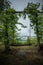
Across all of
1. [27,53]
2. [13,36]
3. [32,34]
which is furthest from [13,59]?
[32,34]

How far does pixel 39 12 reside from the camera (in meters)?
7.77

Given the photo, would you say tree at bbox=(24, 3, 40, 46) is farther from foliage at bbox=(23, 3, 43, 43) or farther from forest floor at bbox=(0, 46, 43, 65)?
forest floor at bbox=(0, 46, 43, 65)

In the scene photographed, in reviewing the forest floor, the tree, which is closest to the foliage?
the tree

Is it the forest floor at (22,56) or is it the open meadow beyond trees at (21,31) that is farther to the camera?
the open meadow beyond trees at (21,31)

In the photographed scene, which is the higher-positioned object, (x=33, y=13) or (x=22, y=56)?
(x=33, y=13)

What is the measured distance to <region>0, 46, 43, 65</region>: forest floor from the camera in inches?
257

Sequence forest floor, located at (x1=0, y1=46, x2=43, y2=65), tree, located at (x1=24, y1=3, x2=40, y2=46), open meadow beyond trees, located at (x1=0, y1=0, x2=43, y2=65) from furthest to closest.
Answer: tree, located at (x1=24, y1=3, x2=40, y2=46), open meadow beyond trees, located at (x1=0, y1=0, x2=43, y2=65), forest floor, located at (x1=0, y1=46, x2=43, y2=65)

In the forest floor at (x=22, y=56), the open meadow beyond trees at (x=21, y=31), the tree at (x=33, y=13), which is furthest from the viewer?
the tree at (x=33, y=13)

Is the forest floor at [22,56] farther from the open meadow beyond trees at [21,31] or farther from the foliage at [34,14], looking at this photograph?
the foliage at [34,14]

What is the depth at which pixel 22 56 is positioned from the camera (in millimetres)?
7000

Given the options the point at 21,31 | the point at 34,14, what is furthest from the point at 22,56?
the point at 34,14

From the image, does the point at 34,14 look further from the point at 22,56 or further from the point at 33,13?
the point at 22,56

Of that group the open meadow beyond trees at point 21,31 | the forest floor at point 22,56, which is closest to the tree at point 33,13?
the open meadow beyond trees at point 21,31

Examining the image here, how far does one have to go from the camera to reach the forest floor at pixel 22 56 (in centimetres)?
653
